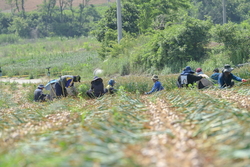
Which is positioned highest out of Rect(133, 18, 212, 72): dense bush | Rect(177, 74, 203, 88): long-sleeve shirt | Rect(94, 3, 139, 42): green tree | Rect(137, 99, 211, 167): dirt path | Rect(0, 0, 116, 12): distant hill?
Rect(0, 0, 116, 12): distant hill

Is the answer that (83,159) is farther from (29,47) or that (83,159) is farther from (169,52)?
(29,47)

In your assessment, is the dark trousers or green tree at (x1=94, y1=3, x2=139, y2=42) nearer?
the dark trousers

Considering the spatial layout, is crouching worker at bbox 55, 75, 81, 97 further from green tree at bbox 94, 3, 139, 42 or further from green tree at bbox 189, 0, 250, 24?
green tree at bbox 189, 0, 250, 24

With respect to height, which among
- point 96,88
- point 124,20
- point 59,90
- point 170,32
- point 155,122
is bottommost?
point 59,90

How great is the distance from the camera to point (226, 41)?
22375 millimetres

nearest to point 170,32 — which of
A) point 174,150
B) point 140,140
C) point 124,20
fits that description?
point 124,20

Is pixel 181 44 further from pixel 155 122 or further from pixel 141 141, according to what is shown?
pixel 141 141

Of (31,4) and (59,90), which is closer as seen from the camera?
(59,90)

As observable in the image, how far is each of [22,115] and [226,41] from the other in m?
16.1

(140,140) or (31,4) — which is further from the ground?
(31,4)

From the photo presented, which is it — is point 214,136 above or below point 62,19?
below

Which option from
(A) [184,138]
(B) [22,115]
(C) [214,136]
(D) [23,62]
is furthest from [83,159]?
(D) [23,62]

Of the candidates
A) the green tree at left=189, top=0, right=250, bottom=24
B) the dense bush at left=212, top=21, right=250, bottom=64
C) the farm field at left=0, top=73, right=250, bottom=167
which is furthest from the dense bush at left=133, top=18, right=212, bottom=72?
the green tree at left=189, top=0, right=250, bottom=24

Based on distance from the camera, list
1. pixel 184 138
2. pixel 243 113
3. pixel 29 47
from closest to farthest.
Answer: pixel 184 138 → pixel 243 113 → pixel 29 47
